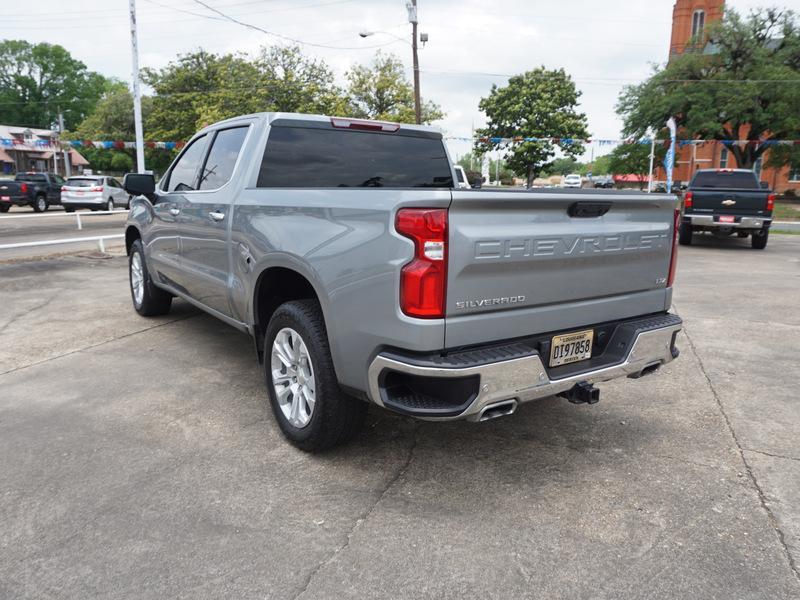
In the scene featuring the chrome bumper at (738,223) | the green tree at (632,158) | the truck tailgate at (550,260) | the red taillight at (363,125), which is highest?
the green tree at (632,158)

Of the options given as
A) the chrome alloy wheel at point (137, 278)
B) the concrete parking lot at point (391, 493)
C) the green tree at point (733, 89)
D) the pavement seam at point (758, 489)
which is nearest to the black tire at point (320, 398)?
the concrete parking lot at point (391, 493)

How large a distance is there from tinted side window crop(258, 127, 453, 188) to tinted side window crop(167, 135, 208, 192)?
1.10 meters

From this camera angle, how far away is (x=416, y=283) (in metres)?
2.56

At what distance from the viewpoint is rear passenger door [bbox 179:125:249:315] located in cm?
420

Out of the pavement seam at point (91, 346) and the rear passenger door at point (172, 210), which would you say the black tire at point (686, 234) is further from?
the rear passenger door at point (172, 210)

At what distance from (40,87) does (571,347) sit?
109 m

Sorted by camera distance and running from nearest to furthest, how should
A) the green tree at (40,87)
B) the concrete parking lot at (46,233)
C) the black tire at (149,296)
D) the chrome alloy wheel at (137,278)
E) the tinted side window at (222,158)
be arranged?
the tinted side window at (222,158) < the black tire at (149,296) < the chrome alloy wheel at (137,278) < the concrete parking lot at (46,233) < the green tree at (40,87)

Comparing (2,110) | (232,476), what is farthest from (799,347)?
(2,110)

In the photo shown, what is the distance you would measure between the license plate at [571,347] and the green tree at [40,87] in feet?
342

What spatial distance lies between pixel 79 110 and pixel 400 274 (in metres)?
108

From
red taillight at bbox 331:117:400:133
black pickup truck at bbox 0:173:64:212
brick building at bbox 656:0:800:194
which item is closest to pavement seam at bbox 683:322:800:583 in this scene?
red taillight at bbox 331:117:400:133

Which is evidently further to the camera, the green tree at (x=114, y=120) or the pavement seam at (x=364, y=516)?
the green tree at (x=114, y=120)

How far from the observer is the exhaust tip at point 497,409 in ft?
8.82

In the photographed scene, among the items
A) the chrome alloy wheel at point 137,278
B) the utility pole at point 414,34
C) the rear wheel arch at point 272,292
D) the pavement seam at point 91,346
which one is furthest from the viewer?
the utility pole at point 414,34
